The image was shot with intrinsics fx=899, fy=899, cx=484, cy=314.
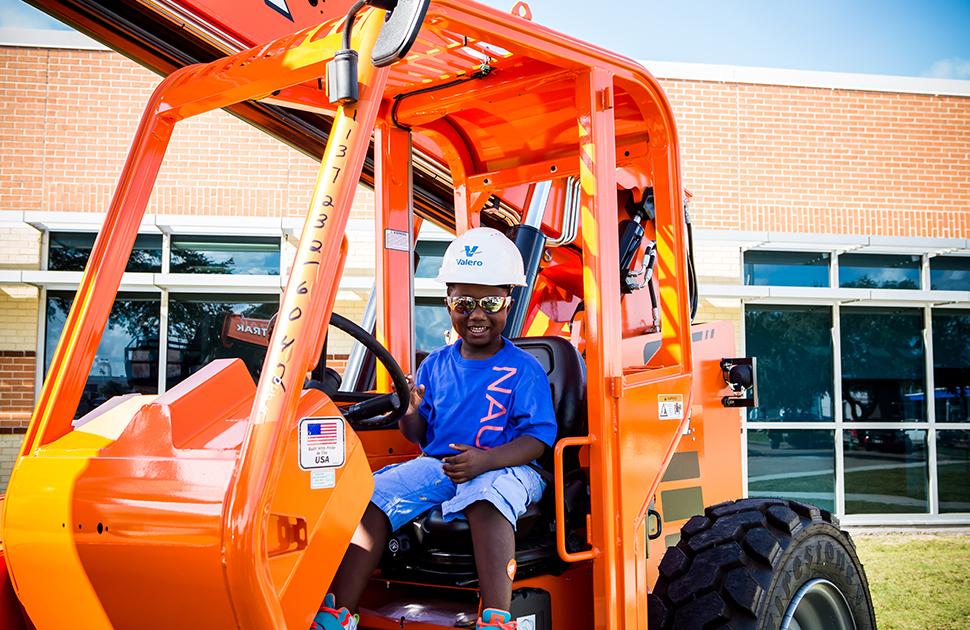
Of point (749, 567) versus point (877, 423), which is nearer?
point (749, 567)

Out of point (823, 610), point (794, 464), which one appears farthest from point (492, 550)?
point (794, 464)

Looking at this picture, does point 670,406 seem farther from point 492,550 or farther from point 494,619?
point 494,619

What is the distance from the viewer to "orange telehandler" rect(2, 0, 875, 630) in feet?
6.88

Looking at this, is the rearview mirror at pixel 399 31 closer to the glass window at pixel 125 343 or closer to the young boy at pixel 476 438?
the young boy at pixel 476 438

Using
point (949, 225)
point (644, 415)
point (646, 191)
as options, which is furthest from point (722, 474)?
point (949, 225)

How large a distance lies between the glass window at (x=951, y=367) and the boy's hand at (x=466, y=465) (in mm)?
12316

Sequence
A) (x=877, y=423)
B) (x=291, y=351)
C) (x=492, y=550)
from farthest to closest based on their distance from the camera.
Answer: (x=877, y=423), (x=492, y=550), (x=291, y=351)

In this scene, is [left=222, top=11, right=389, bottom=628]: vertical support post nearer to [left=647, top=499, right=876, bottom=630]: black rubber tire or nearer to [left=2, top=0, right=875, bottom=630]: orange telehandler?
[left=2, top=0, right=875, bottom=630]: orange telehandler

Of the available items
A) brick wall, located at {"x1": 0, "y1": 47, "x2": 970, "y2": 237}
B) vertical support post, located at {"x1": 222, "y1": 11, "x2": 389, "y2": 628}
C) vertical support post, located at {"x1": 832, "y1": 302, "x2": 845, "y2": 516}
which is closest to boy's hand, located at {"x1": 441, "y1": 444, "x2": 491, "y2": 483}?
vertical support post, located at {"x1": 222, "y1": 11, "x2": 389, "y2": 628}

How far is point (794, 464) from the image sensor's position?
12.8 m

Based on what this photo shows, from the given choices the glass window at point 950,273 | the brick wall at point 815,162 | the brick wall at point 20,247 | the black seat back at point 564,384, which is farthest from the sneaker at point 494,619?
the glass window at point 950,273

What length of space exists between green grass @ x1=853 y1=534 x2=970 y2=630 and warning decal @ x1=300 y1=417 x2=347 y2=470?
5646 mm

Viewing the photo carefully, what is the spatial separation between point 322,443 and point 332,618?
0.60 metres

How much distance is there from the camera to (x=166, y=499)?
2.07 meters
